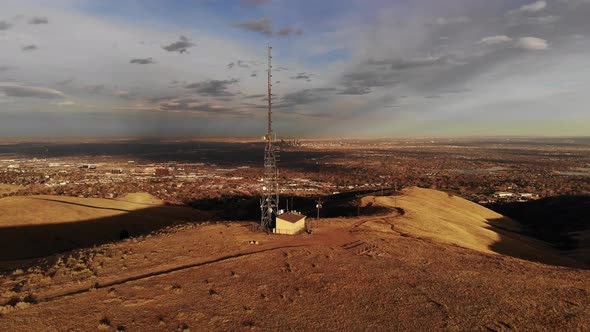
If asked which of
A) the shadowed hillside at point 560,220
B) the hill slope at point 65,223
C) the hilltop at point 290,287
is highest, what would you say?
the hilltop at point 290,287

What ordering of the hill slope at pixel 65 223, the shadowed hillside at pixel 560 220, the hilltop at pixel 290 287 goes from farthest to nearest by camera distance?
1. the shadowed hillside at pixel 560 220
2. the hill slope at pixel 65 223
3. the hilltop at pixel 290 287

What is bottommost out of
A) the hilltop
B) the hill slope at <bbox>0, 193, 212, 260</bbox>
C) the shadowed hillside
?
the shadowed hillside

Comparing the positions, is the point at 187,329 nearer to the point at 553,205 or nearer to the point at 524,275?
the point at 524,275

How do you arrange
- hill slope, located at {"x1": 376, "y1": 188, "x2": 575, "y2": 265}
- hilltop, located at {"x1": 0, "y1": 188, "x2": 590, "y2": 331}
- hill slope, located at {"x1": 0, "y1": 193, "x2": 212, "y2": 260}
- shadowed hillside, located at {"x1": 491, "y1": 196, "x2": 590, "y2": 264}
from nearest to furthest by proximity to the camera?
1. hilltop, located at {"x1": 0, "y1": 188, "x2": 590, "y2": 331}
2. hill slope, located at {"x1": 376, "y1": 188, "x2": 575, "y2": 265}
3. hill slope, located at {"x1": 0, "y1": 193, "x2": 212, "y2": 260}
4. shadowed hillside, located at {"x1": 491, "y1": 196, "x2": 590, "y2": 264}

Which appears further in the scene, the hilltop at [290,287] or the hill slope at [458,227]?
the hill slope at [458,227]

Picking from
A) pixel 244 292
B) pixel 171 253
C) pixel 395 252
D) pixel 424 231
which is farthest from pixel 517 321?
pixel 171 253

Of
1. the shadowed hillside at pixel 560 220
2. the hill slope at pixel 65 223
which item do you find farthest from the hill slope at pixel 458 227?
the hill slope at pixel 65 223

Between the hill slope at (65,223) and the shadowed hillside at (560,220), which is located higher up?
the hill slope at (65,223)

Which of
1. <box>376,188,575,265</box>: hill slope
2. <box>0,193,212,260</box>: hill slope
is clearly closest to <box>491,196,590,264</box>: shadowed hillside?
<box>376,188,575,265</box>: hill slope

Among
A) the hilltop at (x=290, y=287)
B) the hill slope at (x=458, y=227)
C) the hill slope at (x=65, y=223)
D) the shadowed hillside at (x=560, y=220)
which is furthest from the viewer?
the shadowed hillside at (x=560, y=220)

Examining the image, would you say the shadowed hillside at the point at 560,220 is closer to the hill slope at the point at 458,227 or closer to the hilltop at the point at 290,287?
the hill slope at the point at 458,227

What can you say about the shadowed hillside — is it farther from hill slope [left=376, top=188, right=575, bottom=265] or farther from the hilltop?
the hilltop
